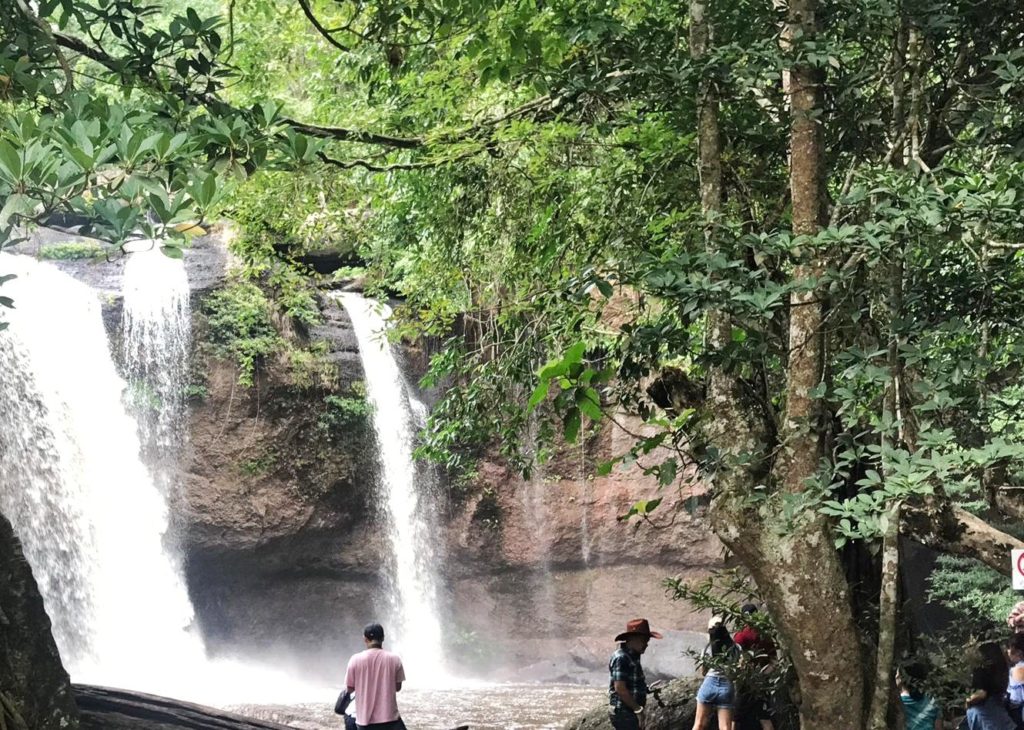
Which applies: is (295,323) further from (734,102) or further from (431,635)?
(734,102)

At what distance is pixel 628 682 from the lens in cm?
743

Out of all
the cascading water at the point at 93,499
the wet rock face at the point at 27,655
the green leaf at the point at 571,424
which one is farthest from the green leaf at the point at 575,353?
the cascading water at the point at 93,499

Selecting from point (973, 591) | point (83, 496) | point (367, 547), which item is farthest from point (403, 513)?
point (973, 591)

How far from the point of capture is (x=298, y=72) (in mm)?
11680

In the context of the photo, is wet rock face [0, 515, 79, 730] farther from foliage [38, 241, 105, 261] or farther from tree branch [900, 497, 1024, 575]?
foliage [38, 241, 105, 261]

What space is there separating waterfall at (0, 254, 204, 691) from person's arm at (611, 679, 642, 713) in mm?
11042

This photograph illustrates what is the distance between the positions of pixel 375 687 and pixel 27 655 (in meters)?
2.13

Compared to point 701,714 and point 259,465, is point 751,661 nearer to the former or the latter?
point 701,714

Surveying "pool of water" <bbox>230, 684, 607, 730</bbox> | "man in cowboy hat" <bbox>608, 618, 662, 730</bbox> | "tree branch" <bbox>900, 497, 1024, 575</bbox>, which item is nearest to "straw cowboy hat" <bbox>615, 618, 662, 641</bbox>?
"man in cowboy hat" <bbox>608, 618, 662, 730</bbox>

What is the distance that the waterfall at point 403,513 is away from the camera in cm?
1986

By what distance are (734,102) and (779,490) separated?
2.42 meters

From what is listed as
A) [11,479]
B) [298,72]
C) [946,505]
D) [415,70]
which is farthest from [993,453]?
[11,479]

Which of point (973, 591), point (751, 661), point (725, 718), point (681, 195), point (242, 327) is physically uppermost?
point (242, 327)

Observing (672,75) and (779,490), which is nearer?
(779,490)
